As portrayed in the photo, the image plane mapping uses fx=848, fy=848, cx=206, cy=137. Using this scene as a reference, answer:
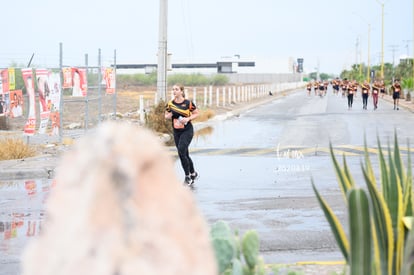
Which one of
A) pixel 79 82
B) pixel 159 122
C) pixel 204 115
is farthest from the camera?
pixel 204 115

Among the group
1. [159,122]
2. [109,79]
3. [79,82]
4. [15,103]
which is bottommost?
[159,122]

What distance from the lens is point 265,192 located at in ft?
43.4

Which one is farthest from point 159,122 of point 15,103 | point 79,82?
point 15,103

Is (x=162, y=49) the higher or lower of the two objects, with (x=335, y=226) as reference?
higher

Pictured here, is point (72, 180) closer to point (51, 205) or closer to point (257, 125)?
point (51, 205)

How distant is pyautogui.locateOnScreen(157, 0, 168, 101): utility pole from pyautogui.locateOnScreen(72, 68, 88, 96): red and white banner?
4377 millimetres

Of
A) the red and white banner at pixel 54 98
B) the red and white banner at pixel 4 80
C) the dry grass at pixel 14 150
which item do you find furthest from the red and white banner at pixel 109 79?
the dry grass at pixel 14 150

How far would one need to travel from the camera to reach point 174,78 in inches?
4422

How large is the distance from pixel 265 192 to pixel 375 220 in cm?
916

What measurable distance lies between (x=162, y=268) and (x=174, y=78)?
365ft

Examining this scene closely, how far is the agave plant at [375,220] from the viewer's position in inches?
138

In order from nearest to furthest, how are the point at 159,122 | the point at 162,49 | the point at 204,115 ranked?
the point at 159,122 → the point at 162,49 → the point at 204,115

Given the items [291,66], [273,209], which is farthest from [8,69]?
[291,66]

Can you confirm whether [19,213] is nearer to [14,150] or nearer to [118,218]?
[14,150]
